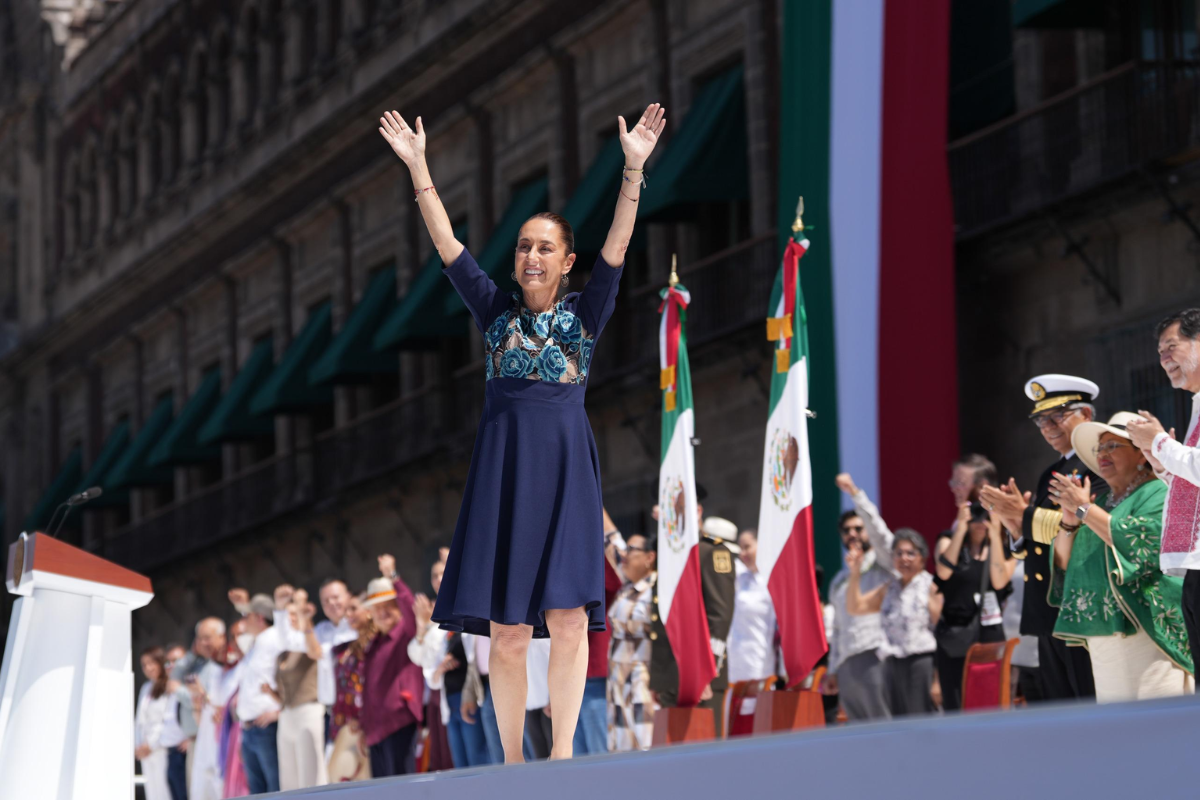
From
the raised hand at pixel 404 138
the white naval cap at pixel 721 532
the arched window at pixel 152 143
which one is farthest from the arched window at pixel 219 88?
the raised hand at pixel 404 138

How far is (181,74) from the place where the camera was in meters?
33.9

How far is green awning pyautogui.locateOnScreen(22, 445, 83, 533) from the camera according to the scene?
32.9 meters

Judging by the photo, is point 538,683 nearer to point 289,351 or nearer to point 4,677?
point 4,677

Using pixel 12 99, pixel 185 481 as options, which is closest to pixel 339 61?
pixel 185 481

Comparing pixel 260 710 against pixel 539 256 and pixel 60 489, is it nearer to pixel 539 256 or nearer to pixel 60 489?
pixel 539 256

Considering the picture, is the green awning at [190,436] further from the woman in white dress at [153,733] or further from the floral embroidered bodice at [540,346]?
the floral embroidered bodice at [540,346]

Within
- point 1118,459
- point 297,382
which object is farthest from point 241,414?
point 1118,459

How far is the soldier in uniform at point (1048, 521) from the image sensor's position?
294 inches

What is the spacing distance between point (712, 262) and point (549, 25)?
5496 mm

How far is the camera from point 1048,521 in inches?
294

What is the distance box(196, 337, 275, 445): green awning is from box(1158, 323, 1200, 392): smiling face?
2251 cm

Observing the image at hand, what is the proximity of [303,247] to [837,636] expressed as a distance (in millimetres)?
20055

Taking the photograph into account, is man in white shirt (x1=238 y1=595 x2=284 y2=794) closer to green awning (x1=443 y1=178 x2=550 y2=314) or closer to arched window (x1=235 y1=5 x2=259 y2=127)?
green awning (x1=443 y1=178 x2=550 y2=314)

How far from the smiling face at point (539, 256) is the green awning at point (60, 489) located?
93.0 feet
